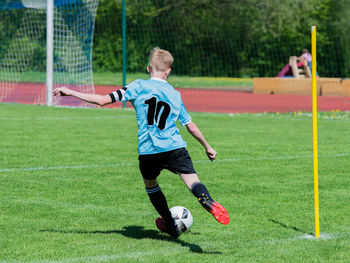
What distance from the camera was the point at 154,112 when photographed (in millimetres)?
5574

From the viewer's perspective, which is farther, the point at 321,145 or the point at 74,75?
the point at 74,75

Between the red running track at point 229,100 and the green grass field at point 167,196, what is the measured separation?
7.69 m

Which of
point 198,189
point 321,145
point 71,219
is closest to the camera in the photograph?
point 198,189

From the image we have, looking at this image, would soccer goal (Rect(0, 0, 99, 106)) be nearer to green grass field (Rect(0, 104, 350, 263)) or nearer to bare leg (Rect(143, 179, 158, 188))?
green grass field (Rect(0, 104, 350, 263))

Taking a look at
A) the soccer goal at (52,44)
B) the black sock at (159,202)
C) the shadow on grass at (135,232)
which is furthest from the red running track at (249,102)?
the black sock at (159,202)

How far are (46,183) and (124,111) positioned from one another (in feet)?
38.3

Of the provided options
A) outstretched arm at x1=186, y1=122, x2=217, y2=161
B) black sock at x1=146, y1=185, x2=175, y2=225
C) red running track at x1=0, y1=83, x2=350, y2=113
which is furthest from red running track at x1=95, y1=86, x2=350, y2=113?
outstretched arm at x1=186, y1=122, x2=217, y2=161

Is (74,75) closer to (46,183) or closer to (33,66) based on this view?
(33,66)

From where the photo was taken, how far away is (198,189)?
542 cm

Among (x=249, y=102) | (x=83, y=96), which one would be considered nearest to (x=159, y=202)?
(x=83, y=96)

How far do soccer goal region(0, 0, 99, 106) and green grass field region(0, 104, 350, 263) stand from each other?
24.9ft

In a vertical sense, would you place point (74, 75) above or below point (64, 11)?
below

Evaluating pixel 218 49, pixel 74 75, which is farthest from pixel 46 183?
pixel 218 49

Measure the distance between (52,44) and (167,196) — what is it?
13866 mm
